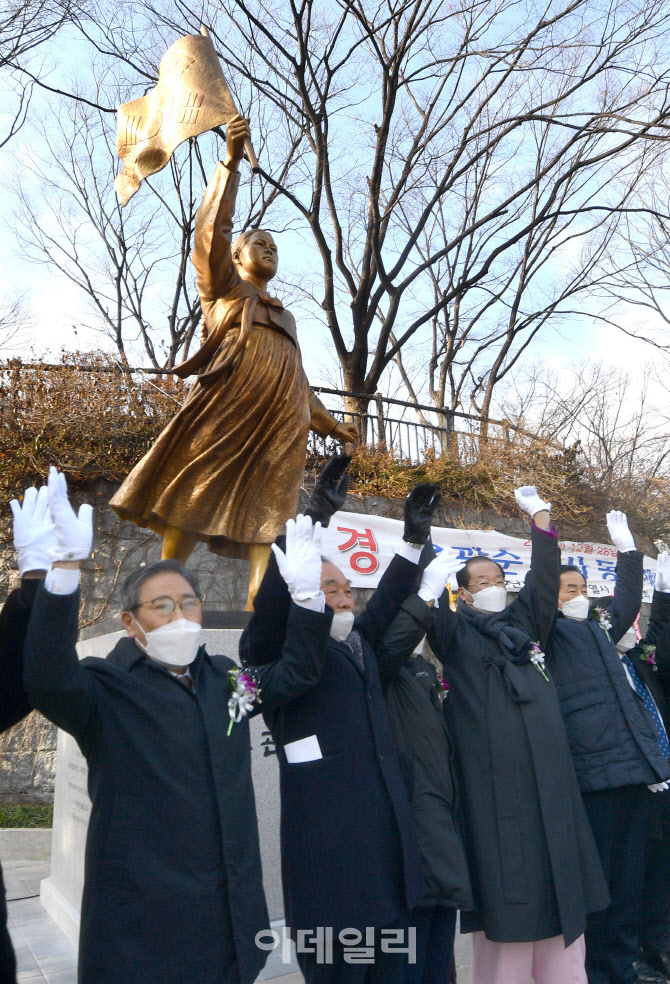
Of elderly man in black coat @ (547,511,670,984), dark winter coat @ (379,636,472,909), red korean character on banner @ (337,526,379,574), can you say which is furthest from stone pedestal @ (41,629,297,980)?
red korean character on banner @ (337,526,379,574)

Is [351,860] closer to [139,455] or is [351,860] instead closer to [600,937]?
[600,937]

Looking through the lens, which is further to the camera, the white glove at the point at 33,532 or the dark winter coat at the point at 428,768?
the dark winter coat at the point at 428,768

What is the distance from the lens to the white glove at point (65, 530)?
6.05 ft

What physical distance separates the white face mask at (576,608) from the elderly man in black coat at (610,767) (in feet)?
0.42

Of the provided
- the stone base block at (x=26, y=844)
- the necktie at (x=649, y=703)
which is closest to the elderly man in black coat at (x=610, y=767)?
the necktie at (x=649, y=703)

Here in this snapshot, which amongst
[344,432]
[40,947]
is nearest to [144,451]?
[344,432]

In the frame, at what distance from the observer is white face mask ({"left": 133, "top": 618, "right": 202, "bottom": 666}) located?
6.97 ft

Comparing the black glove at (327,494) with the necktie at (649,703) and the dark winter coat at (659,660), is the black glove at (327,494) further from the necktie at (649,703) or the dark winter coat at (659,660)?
the dark winter coat at (659,660)

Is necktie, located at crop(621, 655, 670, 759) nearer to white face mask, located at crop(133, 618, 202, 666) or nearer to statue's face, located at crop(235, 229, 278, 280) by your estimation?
white face mask, located at crop(133, 618, 202, 666)

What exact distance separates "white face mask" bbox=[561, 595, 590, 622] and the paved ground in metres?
1.49

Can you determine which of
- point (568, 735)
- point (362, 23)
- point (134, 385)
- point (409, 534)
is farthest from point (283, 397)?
point (362, 23)

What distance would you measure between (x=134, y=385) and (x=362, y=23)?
23.6 ft

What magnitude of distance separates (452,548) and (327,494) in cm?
621

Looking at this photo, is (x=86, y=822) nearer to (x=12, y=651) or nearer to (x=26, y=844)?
(x=12, y=651)
